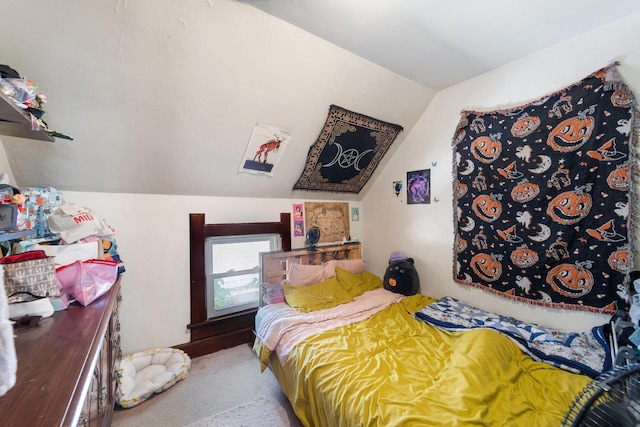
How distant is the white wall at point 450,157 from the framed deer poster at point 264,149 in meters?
1.41

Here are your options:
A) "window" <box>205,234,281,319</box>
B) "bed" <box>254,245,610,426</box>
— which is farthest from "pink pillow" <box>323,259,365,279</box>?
"window" <box>205,234,281,319</box>

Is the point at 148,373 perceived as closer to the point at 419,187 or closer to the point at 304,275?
the point at 304,275

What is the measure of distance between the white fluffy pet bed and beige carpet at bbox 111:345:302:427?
0.07 m

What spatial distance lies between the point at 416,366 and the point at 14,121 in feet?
7.93

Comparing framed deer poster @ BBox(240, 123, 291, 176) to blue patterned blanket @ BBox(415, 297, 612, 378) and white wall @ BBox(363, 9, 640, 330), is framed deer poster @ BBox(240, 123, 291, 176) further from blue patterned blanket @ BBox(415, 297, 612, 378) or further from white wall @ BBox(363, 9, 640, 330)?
blue patterned blanket @ BBox(415, 297, 612, 378)

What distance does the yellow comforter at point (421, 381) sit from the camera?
105cm

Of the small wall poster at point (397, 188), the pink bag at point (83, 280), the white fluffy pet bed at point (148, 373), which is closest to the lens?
the pink bag at point (83, 280)

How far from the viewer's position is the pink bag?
1159mm

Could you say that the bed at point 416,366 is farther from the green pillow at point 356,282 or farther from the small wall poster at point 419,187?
the small wall poster at point 419,187

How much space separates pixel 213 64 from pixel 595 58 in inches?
100

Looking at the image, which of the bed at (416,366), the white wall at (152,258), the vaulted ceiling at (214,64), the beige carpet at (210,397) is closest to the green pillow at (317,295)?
the bed at (416,366)

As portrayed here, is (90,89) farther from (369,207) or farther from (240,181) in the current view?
(369,207)

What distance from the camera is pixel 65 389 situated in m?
0.61

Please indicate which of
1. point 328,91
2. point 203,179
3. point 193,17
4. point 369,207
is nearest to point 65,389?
point 193,17
